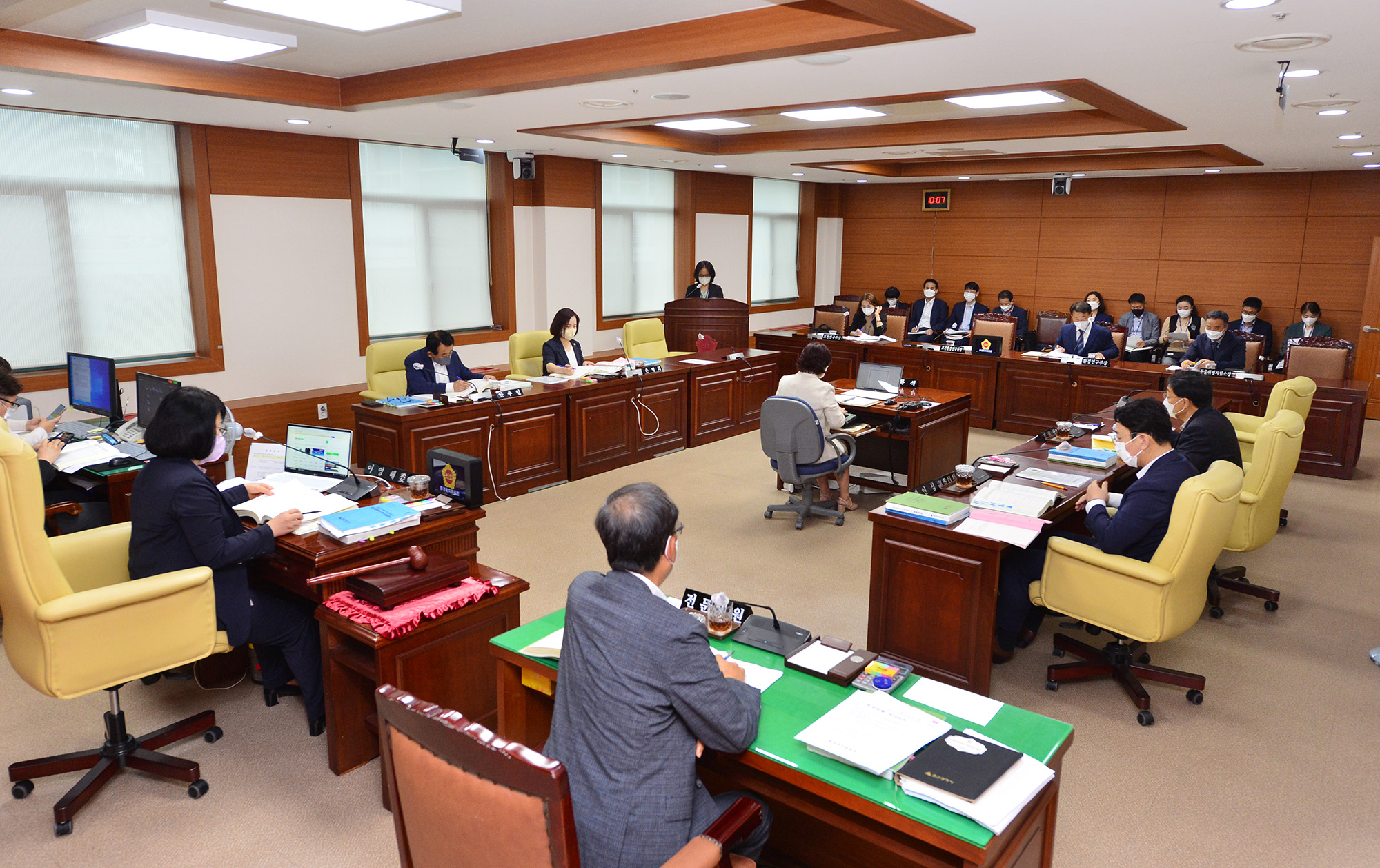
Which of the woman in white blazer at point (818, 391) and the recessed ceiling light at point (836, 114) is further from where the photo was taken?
the recessed ceiling light at point (836, 114)

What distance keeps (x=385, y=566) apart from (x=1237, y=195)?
1069 cm

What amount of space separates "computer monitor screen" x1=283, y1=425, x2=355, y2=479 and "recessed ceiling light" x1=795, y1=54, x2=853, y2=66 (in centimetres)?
264

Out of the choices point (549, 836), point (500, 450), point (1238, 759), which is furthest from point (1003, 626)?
Answer: point (500, 450)

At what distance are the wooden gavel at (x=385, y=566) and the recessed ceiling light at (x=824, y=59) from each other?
2685 millimetres

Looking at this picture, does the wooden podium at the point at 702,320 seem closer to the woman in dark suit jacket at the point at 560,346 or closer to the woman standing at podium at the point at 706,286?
the woman standing at podium at the point at 706,286

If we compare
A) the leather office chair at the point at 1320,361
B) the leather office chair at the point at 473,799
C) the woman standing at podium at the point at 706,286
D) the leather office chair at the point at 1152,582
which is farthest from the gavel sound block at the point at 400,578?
the leather office chair at the point at 1320,361

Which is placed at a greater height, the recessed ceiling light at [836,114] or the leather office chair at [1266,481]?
the recessed ceiling light at [836,114]

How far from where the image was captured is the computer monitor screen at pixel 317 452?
362cm

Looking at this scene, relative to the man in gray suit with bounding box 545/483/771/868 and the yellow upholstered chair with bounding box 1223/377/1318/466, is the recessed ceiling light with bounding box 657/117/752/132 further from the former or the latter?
the man in gray suit with bounding box 545/483/771/868

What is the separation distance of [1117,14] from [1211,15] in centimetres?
34

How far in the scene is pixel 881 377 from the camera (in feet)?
22.1

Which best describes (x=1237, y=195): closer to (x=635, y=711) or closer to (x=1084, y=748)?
(x=1084, y=748)

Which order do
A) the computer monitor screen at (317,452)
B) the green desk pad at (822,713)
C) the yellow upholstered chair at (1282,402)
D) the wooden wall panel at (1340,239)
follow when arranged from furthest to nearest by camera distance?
the wooden wall panel at (1340,239) → the yellow upholstered chair at (1282,402) → the computer monitor screen at (317,452) → the green desk pad at (822,713)

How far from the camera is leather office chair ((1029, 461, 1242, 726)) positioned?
320cm
